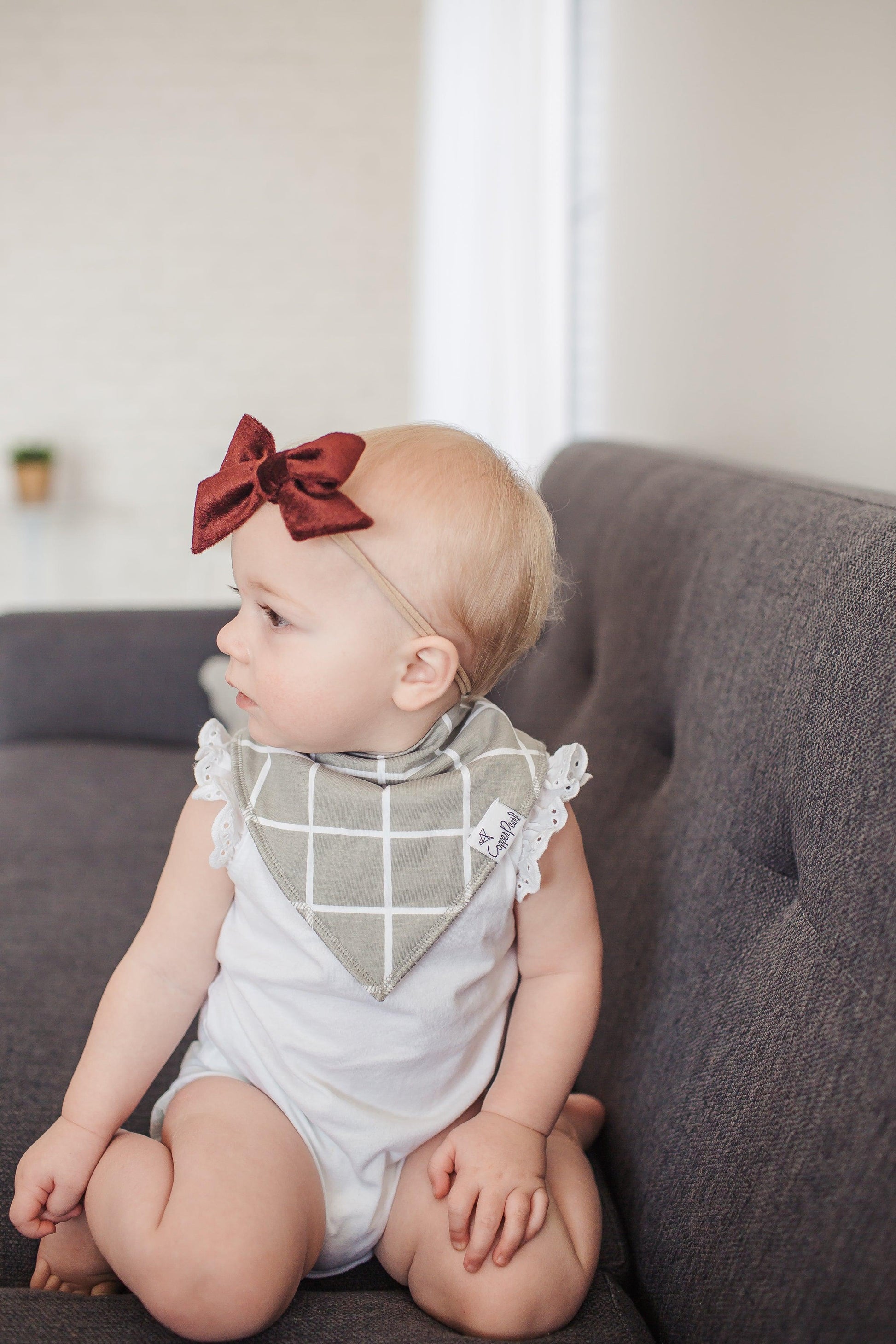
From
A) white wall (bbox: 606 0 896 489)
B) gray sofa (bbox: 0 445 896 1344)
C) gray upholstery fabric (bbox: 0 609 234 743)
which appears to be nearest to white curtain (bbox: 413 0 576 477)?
white wall (bbox: 606 0 896 489)

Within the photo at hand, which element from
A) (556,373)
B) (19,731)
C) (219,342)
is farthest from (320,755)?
(219,342)

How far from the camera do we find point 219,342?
4188 millimetres

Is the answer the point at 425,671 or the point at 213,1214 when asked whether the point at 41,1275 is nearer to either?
the point at 213,1214

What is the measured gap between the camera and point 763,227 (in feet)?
4.75

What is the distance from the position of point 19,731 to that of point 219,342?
8.76 feet

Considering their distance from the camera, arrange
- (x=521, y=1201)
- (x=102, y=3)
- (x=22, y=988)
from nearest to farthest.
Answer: (x=521, y=1201) → (x=22, y=988) → (x=102, y=3)

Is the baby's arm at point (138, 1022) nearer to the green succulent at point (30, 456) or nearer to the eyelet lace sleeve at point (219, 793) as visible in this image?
the eyelet lace sleeve at point (219, 793)

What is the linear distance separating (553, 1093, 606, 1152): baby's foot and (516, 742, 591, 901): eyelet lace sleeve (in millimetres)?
218

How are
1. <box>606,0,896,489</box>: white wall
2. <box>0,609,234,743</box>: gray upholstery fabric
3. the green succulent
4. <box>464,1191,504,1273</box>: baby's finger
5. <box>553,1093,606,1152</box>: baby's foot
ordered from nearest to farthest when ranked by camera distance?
<box>464,1191,504,1273</box>: baby's finger, <box>553,1093,606,1152</box>: baby's foot, <box>606,0,896,489</box>: white wall, <box>0,609,234,743</box>: gray upholstery fabric, the green succulent

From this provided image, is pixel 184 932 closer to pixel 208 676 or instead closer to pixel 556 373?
pixel 208 676

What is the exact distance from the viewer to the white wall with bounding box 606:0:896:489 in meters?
1.14

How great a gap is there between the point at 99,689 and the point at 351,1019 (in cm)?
129

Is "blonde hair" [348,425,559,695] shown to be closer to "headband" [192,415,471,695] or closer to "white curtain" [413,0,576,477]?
"headband" [192,415,471,695]

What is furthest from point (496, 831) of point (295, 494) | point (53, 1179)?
point (53, 1179)
